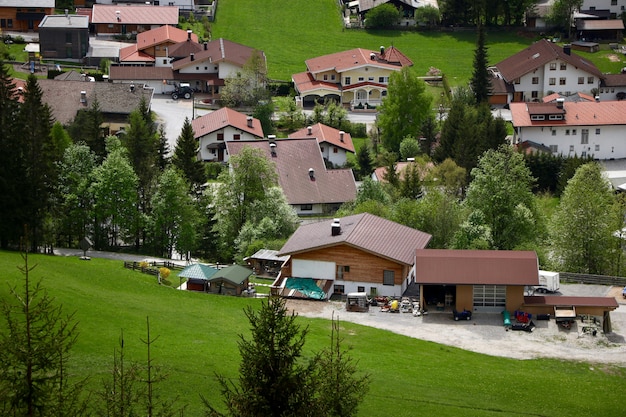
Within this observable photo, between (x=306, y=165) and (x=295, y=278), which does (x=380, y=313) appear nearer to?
(x=295, y=278)

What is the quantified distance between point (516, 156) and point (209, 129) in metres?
35.9

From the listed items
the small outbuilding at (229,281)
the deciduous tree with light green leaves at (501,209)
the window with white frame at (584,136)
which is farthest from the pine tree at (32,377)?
the window with white frame at (584,136)

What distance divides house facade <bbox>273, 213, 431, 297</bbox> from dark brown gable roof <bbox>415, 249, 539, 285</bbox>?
301 cm

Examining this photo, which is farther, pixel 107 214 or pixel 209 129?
pixel 209 129

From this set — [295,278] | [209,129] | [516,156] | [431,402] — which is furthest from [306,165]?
[431,402]

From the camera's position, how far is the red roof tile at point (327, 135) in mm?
105113

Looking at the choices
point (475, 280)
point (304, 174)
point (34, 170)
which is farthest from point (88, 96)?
point (475, 280)

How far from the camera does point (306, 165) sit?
97.0m

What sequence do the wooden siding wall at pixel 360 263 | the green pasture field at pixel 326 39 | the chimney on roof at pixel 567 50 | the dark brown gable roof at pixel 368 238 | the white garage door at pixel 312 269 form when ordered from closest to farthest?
the wooden siding wall at pixel 360 263, the dark brown gable roof at pixel 368 238, the white garage door at pixel 312 269, the chimney on roof at pixel 567 50, the green pasture field at pixel 326 39

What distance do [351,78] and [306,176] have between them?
30374 millimetres

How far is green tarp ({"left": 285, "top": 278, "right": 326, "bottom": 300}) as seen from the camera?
2527 inches

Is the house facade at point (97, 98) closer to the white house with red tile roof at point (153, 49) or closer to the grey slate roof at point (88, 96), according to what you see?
the grey slate roof at point (88, 96)

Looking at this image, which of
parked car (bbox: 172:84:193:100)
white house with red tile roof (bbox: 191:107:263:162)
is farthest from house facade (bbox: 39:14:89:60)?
white house with red tile roof (bbox: 191:107:263:162)

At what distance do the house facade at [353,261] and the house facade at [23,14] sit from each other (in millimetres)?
77843
